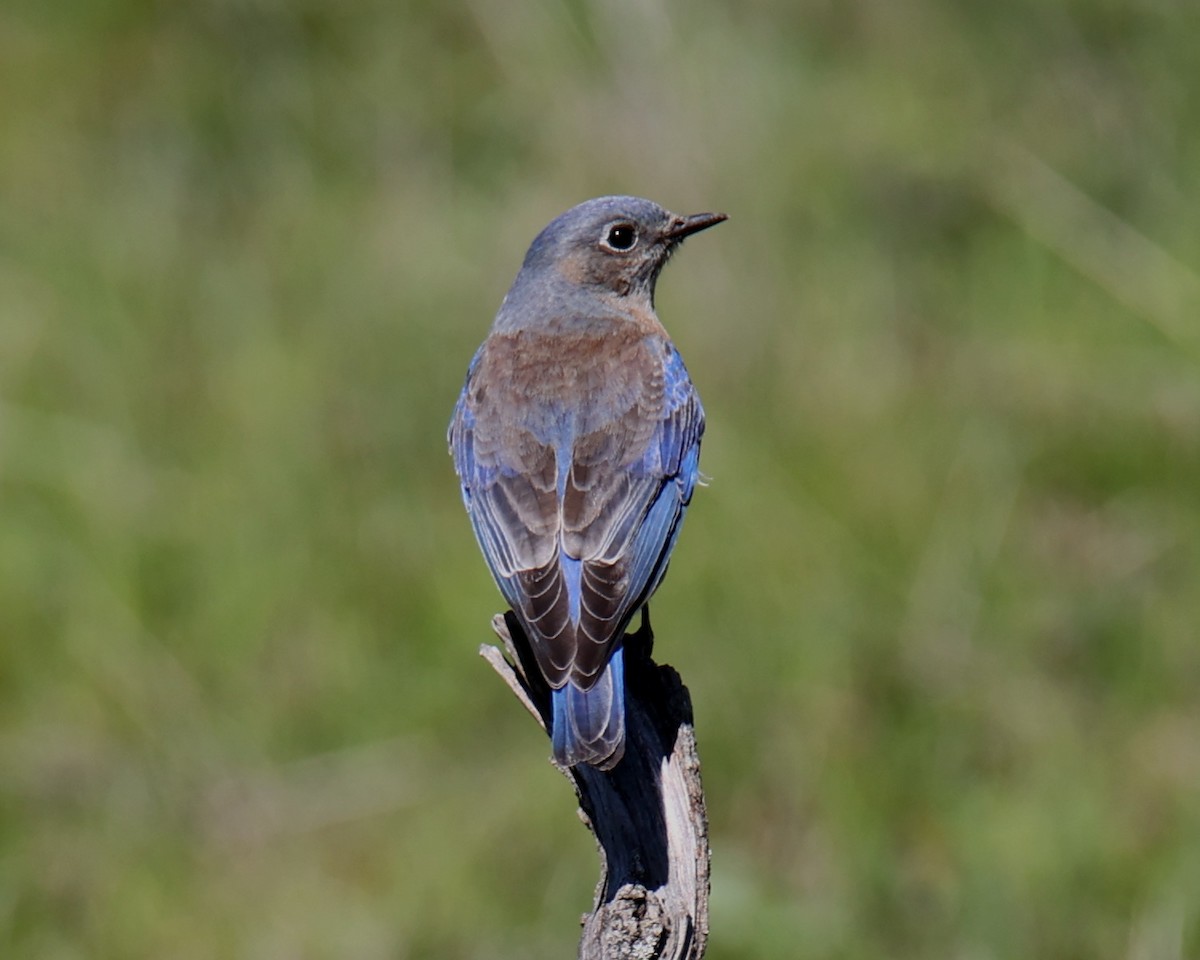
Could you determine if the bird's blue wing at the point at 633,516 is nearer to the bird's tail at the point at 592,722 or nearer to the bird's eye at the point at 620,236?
the bird's tail at the point at 592,722

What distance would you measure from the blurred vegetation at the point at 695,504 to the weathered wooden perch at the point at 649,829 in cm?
162

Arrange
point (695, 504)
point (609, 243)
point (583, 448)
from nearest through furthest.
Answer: point (583, 448)
point (609, 243)
point (695, 504)

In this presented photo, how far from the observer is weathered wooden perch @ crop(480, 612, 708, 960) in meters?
3.58

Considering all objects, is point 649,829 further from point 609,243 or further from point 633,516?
point 609,243

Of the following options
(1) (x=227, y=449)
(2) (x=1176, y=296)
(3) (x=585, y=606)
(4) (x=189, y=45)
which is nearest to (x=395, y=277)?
(1) (x=227, y=449)

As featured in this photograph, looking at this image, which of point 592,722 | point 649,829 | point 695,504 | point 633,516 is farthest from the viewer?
point 695,504

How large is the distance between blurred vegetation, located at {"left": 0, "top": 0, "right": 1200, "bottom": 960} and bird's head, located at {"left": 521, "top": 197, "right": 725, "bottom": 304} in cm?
139

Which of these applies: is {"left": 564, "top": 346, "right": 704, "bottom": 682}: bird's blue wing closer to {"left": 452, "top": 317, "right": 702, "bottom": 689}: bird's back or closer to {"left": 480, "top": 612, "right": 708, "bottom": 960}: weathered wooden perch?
{"left": 452, "top": 317, "right": 702, "bottom": 689}: bird's back

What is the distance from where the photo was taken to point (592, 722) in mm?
4082

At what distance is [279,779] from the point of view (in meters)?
6.43

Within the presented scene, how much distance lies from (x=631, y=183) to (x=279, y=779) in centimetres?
282

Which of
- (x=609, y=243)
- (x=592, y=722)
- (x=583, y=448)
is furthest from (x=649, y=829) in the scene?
(x=609, y=243)

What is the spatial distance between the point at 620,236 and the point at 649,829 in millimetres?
2586

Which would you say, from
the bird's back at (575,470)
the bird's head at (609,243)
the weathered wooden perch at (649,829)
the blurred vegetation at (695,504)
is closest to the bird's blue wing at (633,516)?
the bird's back at (575,470)
